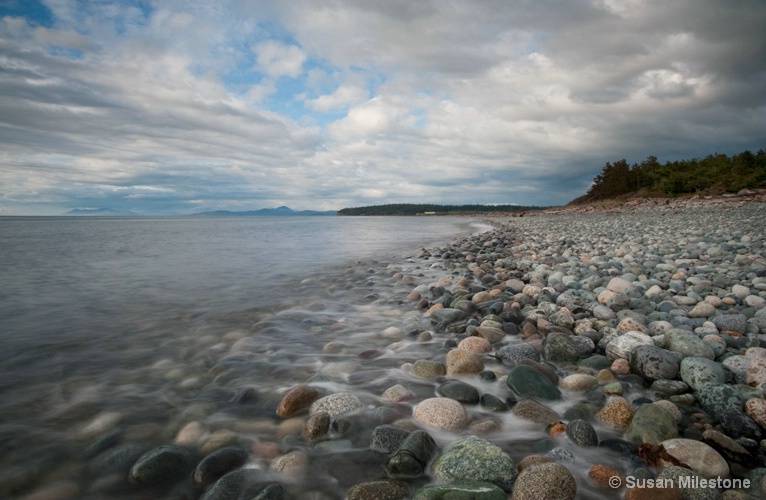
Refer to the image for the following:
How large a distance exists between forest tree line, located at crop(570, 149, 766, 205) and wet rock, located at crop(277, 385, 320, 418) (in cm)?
5808

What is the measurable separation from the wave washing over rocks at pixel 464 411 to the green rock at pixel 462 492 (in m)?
0.01

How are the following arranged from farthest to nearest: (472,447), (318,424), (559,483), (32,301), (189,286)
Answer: (189,286) < (32,301) < (318,424) < (472,447) < (559,483)

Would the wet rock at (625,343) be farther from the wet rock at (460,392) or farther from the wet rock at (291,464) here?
the wet rock at (291,464)

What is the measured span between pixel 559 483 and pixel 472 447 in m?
0.51

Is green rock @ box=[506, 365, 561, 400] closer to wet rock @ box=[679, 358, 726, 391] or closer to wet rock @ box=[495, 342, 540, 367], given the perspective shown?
wet rock @ box=[495, 342, 540, 367]

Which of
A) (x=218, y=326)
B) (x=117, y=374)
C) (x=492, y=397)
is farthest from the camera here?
(x=218, y=326)

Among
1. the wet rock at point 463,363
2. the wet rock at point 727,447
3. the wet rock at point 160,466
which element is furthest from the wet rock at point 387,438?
the wet rock at point 727,447

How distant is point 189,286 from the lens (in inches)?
345

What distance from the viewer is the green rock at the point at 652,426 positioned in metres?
2.44

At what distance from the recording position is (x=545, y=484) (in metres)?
2.03

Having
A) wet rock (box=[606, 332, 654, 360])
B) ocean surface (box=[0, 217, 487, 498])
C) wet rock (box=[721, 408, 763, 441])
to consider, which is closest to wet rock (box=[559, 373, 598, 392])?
wet rock (box=[606, 332, 654, 360])

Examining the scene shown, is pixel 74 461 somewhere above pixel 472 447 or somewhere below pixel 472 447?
below

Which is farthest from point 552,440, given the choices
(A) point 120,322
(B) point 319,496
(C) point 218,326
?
(A) point 120,322

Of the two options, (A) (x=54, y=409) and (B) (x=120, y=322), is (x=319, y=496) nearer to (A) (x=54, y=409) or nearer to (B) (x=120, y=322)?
(A) (x=54, y=409)
